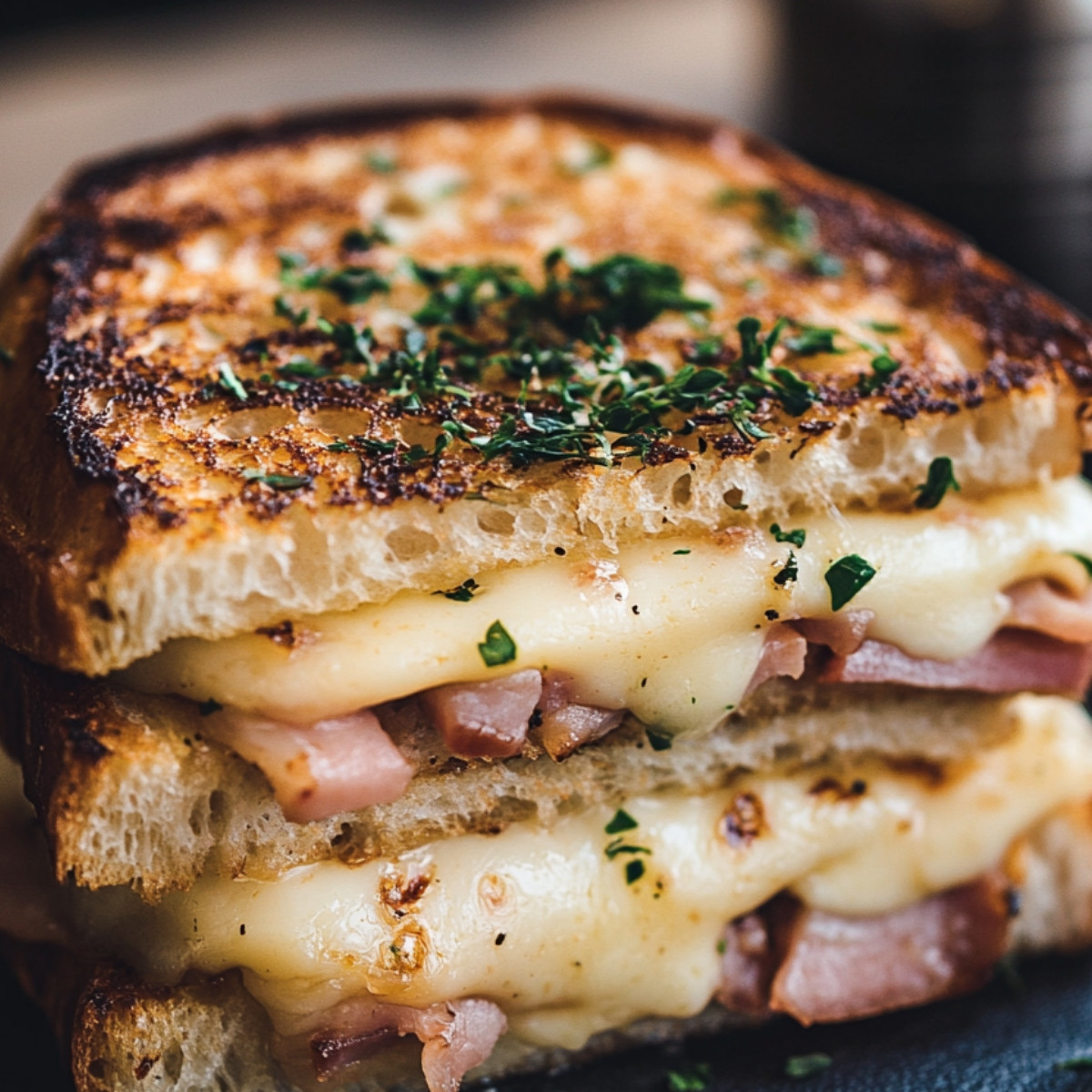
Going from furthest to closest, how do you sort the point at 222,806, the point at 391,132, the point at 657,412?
the point at 391,132
the point at 657,412
the point at 222,806

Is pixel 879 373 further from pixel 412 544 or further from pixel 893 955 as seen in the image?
pixel 893 955

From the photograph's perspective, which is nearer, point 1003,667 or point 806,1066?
point 806,1066

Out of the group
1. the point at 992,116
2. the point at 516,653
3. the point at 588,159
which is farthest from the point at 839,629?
the point at 992,116

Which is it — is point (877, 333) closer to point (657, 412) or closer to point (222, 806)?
point (657, 412)

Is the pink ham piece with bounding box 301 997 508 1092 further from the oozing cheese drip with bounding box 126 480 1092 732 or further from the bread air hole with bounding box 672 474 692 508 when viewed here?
the bread air hole with bounding box 672 474 692 508

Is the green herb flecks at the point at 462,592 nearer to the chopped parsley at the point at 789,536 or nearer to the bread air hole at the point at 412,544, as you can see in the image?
the bread air hole at the point at 412,544

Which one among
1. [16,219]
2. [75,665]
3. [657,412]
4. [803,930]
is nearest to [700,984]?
[803,930]
